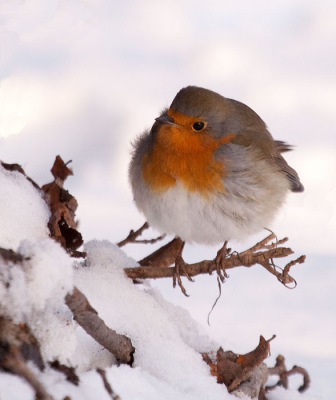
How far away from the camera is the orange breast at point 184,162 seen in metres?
2.22

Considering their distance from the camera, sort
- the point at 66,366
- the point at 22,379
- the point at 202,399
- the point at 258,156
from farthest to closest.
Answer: the point at 258,156, the point at 202,399, the point at 66,366, the point at 22,379

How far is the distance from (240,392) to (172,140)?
107cm

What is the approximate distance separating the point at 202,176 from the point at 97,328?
1091mm

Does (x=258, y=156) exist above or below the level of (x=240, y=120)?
below

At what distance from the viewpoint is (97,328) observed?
1.24 m

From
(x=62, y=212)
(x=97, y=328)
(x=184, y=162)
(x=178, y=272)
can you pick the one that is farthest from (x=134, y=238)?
(x=97, y=328)

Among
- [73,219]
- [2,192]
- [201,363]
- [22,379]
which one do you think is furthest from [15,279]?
[201,363]

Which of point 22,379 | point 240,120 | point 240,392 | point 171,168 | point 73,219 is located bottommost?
point 22,379

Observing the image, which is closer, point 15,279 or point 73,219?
point 15,279

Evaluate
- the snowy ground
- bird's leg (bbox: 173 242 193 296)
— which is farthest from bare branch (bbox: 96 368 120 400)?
bird's leg (bbox: 173 242 193 296)

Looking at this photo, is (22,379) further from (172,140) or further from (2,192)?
(172,140)

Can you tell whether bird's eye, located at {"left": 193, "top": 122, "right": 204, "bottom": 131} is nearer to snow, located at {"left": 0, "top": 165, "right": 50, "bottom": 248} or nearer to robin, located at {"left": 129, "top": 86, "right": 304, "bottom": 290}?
robin, located at {"left": 129, "top": 86, "right": 304, "bottom": 290}

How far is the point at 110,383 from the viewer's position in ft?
4.12

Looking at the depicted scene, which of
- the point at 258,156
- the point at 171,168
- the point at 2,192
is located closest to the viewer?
the point at 2,192
